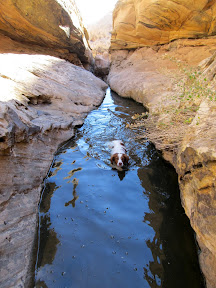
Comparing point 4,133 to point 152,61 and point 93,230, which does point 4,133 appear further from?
point 152,61

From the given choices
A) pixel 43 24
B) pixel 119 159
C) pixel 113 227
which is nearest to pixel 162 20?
pixel 43 24

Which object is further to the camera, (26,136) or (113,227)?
(26,136)

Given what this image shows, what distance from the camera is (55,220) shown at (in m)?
3.13

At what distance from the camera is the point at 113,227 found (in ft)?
9.92

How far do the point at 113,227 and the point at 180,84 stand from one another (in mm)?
4236

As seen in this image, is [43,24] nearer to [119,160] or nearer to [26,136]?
[26,136]

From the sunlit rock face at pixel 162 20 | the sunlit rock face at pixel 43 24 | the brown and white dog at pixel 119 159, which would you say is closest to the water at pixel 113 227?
the brown and white dog at pixel 119 159

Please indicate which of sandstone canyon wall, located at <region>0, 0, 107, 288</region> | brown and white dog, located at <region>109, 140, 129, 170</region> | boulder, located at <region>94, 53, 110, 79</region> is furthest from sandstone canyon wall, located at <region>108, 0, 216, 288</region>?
boulder, located at <region>94, 53, 110, 79</region>

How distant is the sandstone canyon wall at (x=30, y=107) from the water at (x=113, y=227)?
29 centimetres

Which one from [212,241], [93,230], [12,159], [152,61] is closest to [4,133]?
[12,159]

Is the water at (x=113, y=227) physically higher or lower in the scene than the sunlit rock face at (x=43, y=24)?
lower

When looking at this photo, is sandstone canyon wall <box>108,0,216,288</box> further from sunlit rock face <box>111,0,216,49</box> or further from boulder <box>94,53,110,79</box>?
boulder <box>94,53,110,79</box>

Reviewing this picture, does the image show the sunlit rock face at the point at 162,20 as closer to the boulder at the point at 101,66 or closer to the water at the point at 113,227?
the boulder at the point at 101,66

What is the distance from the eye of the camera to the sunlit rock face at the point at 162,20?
9039 mm
